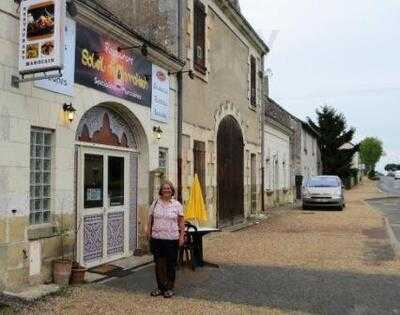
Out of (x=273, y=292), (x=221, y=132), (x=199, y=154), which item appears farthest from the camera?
(x=221, y=132)

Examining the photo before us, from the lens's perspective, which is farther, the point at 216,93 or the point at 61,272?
the point at 216,93

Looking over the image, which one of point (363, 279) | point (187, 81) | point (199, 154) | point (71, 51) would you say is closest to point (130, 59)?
point (71, 51)

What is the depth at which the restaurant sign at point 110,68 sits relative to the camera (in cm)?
919

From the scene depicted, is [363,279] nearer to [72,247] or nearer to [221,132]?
[72,247]

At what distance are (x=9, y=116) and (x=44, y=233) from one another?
5.80ft

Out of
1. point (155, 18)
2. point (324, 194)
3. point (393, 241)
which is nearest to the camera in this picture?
point (155, 18)

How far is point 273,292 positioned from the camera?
26.8 feet

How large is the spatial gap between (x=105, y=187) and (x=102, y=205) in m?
0.33

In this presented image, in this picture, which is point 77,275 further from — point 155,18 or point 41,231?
point 155,18

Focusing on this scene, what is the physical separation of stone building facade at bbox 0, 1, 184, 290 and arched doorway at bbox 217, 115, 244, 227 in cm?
442

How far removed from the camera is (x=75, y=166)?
926 cm

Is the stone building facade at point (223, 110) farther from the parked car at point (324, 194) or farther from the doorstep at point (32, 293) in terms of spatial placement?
the doorstep at point (32, 293)

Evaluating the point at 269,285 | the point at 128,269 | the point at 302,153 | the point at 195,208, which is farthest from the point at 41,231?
Result: the point at 302,153

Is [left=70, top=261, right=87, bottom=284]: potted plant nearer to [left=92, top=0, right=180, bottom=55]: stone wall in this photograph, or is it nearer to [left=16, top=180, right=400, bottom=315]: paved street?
[left=16, top=180, right=400, bottom=315]: paved street
